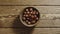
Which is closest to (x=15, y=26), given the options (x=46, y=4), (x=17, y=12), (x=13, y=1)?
(x=17, y=12)

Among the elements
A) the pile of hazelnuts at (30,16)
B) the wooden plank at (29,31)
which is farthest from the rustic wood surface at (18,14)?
the pile of hazelnuts at (30,16)

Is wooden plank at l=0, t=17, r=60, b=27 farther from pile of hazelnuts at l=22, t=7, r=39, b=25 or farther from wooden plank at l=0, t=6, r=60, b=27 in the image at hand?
pile of hazelnuts at l=22, t=7, r=39, b=25

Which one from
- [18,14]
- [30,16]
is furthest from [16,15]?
[30,16]

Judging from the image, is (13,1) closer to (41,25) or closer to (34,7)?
(34,7)

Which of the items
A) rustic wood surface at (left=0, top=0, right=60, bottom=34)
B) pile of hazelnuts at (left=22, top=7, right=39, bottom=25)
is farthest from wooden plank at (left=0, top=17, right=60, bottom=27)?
pile of hazelnuts at (left=22, top=7, right=39, bottom=25)

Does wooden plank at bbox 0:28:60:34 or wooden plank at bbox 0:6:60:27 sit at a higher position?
wooden plank at bbox 0:6:60:27

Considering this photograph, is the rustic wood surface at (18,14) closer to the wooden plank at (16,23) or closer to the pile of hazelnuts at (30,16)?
the wooden plank at (16,23)

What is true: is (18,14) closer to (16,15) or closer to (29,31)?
(16,15)

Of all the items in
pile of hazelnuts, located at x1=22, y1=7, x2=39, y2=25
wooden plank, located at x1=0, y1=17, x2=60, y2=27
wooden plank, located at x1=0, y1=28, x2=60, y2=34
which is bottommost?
wooden plank, located at x1=0, y1=28, x2=60, y2=34

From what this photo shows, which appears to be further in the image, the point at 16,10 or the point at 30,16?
the point at 16,10
